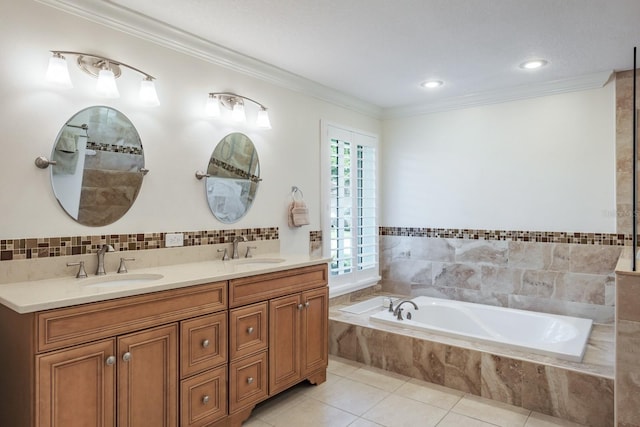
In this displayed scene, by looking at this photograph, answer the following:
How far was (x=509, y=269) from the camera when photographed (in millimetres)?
3842

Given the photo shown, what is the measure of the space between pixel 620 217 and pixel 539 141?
92 cm

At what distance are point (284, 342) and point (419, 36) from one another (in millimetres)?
2211

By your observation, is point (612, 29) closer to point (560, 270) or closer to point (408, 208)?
point (560, 270)

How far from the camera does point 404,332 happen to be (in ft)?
10.5

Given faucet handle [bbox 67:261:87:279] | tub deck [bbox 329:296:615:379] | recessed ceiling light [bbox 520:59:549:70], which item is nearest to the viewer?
faucet handle [bbox 67:261:87:279]

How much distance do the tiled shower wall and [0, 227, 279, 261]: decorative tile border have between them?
227 cm

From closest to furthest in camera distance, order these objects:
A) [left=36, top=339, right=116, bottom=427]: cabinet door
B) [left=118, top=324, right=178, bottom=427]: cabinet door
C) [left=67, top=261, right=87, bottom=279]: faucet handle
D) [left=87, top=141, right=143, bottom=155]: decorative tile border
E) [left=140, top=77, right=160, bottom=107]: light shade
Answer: [left=36, top=339, right=116, bottom=427]: cabinet door < [left=118, top=324, right=178, bottom=427]: cabinet door < [left=67, top=261, right=87, bottom=279]: faucet handle < [left=87, top=141, right=143, bottom=155]: decorative tile border < [left=140, top=77, right=160, bottom=107]: light shade

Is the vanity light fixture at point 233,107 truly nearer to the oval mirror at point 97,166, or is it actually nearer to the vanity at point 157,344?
the oval mirror at point 97,166

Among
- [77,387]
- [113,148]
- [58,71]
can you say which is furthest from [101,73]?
[77,387]

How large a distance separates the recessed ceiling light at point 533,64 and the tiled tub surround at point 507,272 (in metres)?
1.55

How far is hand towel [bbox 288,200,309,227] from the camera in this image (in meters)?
3.44

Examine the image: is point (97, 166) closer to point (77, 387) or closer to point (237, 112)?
point (237, 112)

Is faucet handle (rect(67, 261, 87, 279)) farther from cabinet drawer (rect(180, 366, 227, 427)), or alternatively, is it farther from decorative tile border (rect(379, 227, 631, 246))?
decorative tile border (rect(379, 227, 631, 246))

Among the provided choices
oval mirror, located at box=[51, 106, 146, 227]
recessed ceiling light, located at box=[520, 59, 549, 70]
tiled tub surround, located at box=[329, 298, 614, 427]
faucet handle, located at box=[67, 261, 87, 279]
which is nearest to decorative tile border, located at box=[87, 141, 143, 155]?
oval mirror, located at box=[51, 106, 146, 227]
